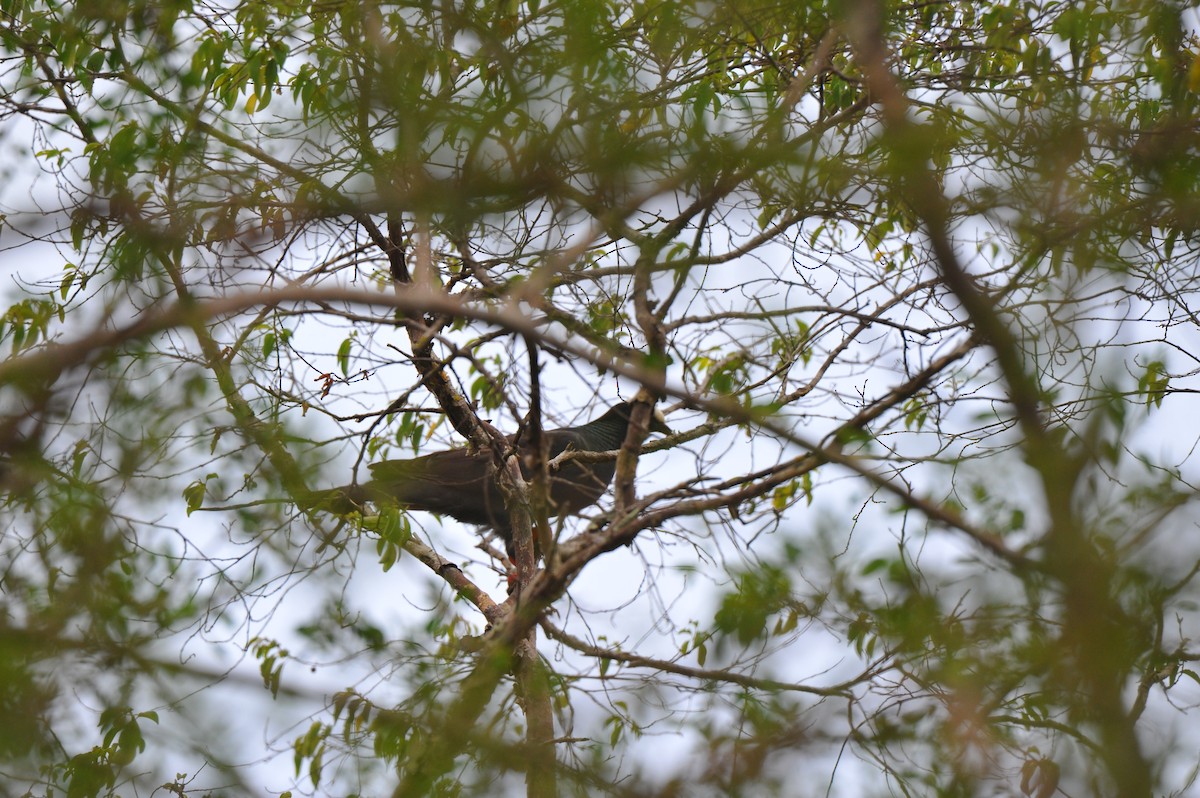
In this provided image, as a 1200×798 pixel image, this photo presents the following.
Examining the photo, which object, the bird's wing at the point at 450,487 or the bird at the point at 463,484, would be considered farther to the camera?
the bird's wing at the point at 450,487

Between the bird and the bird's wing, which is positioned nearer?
the bird

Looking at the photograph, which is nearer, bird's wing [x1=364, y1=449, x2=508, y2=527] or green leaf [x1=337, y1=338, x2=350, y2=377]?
green leaf [x1=337, y1=338, x2=350, y2=377]

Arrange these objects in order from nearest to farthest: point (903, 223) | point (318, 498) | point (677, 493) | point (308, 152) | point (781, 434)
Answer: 1. point (781, 434)
2. point (677, 493)
3. point (318, 498)
4. point (308, 152)
5. point (903, 223)

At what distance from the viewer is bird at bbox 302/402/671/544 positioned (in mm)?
3770

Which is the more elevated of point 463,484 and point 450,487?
point 450,487

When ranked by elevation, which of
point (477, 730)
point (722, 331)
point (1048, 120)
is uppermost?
point (1048, 120)

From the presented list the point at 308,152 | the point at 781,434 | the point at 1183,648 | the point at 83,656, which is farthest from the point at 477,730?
the point at 308,152

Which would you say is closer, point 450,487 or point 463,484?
point 463,484

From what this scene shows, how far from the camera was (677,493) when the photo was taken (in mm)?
2586

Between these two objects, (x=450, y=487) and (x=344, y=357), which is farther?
(x=450, y=487)

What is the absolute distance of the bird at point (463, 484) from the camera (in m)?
3.77

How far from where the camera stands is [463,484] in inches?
184

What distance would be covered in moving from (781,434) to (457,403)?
2.62 meters

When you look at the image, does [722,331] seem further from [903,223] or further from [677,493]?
[677,493]
